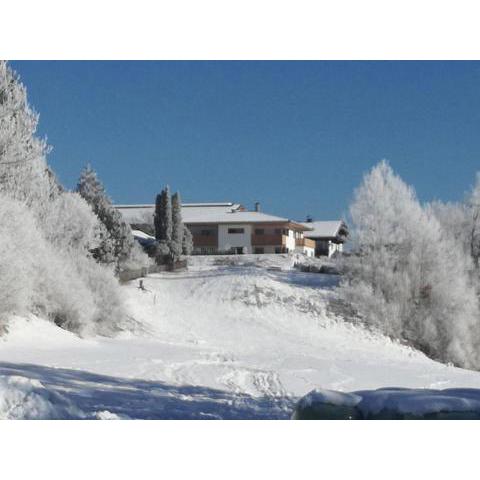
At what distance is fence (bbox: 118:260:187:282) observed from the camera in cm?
2632

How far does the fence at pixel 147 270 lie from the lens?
26.3 metres

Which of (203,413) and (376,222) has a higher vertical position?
(376,222)

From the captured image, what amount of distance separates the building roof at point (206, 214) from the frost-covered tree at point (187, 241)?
19.6 inches

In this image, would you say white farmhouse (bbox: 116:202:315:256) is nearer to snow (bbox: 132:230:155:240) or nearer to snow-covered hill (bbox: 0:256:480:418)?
snow (bbox: 132:230:155:240)

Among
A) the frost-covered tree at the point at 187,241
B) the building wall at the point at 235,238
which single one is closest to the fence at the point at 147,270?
the frost-covered tree at the point at 187,241

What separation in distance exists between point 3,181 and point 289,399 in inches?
382

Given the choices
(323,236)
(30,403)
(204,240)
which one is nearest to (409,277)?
(204,240)

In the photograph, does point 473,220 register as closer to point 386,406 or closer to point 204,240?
point 204,240

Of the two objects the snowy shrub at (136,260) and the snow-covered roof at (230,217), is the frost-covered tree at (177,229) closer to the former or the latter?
the snow-covered roof at (230,217)
